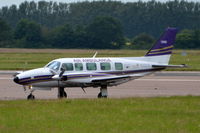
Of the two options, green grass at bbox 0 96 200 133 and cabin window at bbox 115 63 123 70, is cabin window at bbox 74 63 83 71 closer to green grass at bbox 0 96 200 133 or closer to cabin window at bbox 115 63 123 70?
cabin window at bbox 115 63 123 70

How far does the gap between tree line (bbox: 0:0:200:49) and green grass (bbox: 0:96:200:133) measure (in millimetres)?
77783

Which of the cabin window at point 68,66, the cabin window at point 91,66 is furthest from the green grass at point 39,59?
the cabin window at point 68,66

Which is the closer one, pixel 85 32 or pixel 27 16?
pixel 85 32

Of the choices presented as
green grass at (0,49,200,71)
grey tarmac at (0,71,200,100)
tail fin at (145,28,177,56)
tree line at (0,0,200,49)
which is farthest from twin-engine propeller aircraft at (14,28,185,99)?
tree line at (0,0,200,49)

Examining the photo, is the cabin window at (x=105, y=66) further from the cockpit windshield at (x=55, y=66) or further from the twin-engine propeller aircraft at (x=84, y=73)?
the cockpit windshield at (x=55, y=66)

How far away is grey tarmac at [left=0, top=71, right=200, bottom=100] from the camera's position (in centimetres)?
2572

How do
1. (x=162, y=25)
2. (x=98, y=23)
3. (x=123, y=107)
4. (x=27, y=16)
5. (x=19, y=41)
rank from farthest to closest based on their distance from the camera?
(x=27, y=16) < (x=162, y=25) < (x=98, y=23) < (x=19, y=41) < (x=123, y=107)

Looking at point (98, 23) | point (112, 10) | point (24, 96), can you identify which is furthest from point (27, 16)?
point (24, 96)

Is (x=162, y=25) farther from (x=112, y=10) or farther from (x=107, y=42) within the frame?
(x=107, y=42)

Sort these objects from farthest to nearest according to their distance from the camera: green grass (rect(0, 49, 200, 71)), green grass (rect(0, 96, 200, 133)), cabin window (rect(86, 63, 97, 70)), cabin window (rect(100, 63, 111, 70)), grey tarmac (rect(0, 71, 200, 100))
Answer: green grass (rect(0, 49, 200, 71)) < grey tarmac (rect(0, 71, 200, 100)) < cabin window (rect(100, 63, 111, 70)) < cabin window (rect(86, 63, 97, 70)) < green grass (rect(0, 96, 200, 133))

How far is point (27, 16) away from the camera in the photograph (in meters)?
168

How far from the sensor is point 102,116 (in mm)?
16812

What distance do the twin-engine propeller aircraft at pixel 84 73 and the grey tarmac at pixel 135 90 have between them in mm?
1057

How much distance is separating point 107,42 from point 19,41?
1656 cm
